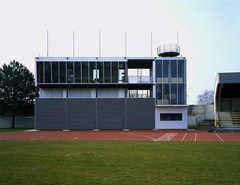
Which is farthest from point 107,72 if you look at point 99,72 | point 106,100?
point 106,100

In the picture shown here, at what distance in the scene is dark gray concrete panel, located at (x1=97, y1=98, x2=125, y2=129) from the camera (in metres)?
36.4

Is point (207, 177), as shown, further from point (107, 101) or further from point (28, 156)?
point (107, 101)

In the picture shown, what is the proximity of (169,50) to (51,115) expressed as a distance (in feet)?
70.8

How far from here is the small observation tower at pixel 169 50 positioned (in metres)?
38.3

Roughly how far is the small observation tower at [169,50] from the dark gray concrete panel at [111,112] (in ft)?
34.0

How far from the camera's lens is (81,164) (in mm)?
9953

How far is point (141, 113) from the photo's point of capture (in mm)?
36531

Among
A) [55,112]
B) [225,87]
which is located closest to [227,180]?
[55,112]

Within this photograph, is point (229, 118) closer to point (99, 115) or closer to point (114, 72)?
point (114, 72)

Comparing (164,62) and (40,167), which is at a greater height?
(164,62)

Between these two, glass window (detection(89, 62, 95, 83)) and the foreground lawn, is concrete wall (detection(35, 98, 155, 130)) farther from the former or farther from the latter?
the foreground lawn

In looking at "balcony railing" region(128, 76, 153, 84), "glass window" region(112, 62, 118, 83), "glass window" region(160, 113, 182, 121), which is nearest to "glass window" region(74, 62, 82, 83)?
"glass window" region(112, 62, 118, 83)

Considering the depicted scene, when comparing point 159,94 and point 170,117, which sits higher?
point 159,94

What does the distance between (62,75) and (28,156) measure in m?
25.9
